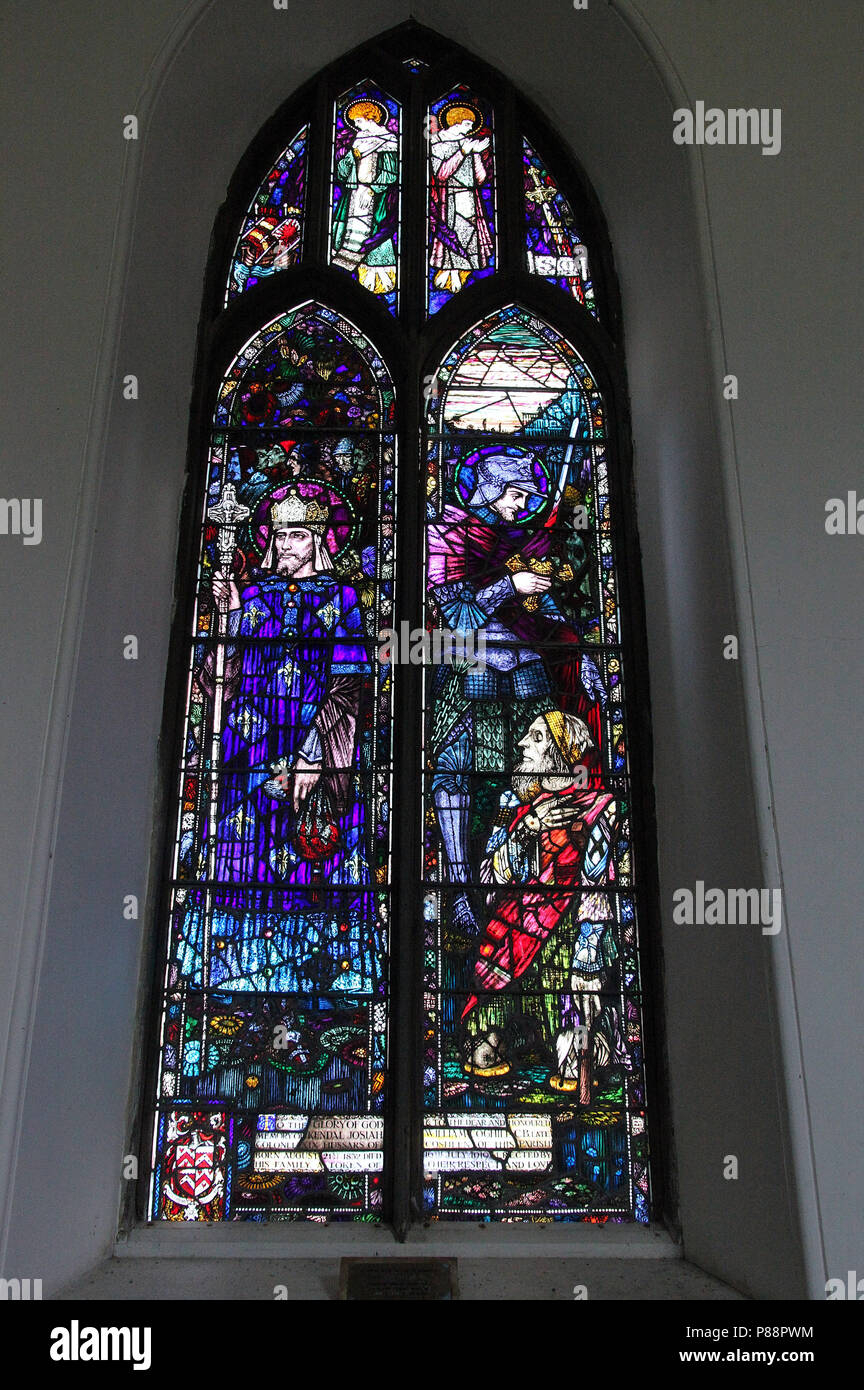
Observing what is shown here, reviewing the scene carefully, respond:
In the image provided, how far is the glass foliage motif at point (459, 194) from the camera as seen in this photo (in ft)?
12.2

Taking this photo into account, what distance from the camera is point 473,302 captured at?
12.0ft

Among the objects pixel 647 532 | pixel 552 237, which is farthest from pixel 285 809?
pixel 552 237

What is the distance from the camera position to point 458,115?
3953 millimetres

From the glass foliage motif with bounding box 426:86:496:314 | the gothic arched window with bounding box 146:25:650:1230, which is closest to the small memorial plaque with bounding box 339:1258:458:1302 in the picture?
the gothic arched window with bounding box 146:25:650:1230

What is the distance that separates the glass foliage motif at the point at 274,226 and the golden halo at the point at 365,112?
0.16 meters

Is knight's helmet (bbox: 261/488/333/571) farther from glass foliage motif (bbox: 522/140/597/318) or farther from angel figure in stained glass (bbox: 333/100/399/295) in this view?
glass foliage motif (bbox: 522/140/597/318)

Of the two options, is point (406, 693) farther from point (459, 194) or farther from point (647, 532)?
point (459, 194)

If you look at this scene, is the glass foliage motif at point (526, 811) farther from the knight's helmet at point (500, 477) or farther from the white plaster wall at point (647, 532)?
the white plaster wall at point (647, 532)

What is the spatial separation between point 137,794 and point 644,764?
1.33 meters

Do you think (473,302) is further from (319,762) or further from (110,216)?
(319,762)

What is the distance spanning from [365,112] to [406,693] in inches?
85.2

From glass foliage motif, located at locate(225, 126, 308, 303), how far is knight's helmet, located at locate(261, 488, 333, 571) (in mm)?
769

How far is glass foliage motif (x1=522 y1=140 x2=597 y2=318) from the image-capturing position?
3.72 metres

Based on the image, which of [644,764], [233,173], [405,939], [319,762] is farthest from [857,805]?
[233,173]
